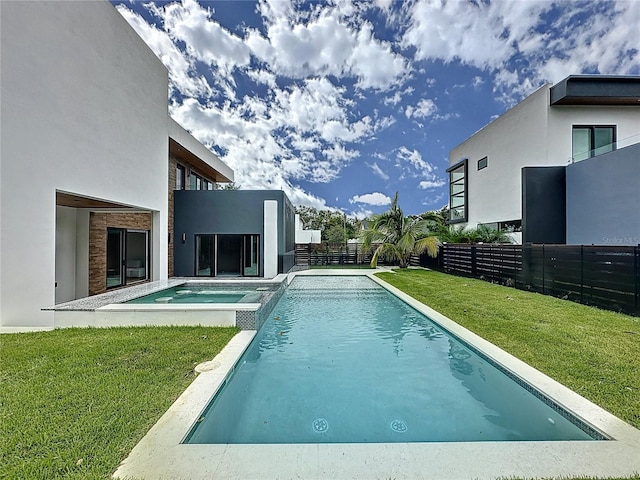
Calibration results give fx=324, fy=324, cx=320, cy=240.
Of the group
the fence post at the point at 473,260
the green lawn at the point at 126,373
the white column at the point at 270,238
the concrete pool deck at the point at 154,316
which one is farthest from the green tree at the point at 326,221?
the green lawn at the point at 126,373

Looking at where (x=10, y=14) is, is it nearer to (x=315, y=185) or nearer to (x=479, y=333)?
(x=479, y=333)

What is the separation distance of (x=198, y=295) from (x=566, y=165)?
1579cm

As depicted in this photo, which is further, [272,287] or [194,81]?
[194,81]

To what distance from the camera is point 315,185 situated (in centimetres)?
4241

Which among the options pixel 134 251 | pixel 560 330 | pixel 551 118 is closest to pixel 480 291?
pixel 560 330

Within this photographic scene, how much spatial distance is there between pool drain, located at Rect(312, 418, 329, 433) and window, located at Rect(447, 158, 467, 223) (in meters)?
22.2

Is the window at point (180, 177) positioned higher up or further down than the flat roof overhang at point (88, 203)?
higher up

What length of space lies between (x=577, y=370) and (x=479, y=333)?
173 centimetres

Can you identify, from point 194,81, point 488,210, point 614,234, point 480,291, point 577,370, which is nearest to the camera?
point 577,370

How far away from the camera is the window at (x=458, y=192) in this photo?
23.2 m

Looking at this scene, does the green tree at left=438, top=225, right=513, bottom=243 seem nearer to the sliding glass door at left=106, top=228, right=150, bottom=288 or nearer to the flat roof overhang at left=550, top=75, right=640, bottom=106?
the flat roof overhang at left=550, top=75, right=640, bottom=106

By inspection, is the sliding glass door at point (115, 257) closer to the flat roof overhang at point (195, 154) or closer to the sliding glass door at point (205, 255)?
the sliding glass door at point (205, 255)

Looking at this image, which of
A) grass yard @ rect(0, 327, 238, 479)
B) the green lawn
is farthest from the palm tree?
grass yard @ rect(0, 327, 238, 479)

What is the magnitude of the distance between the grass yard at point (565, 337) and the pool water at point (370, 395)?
0.60m
